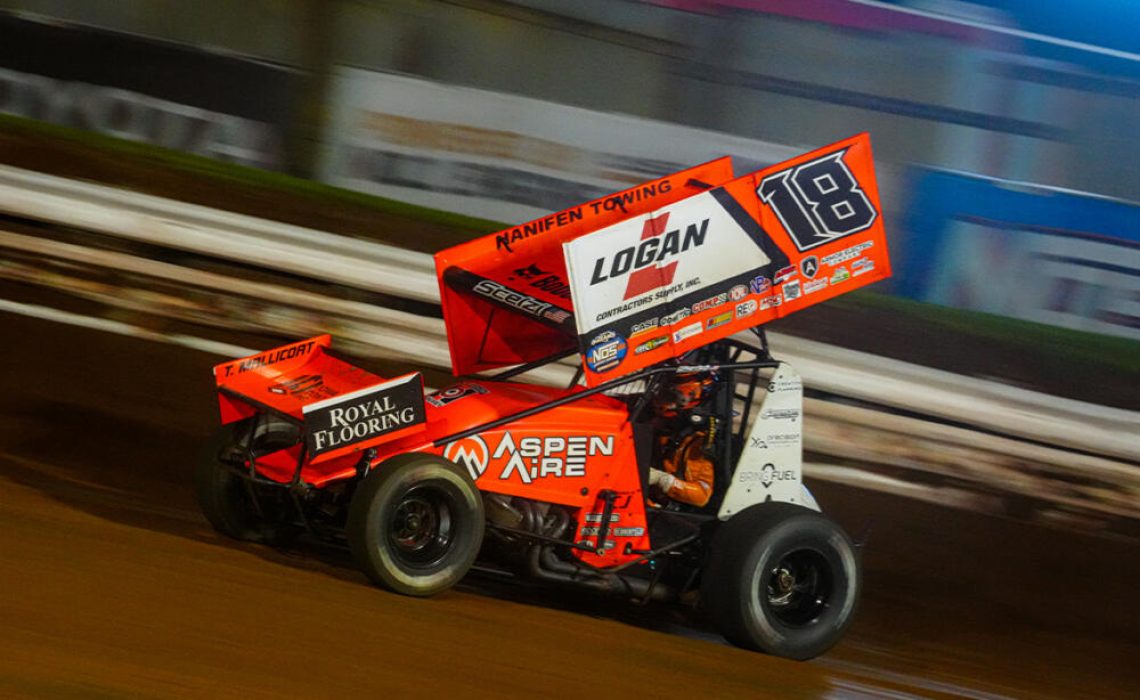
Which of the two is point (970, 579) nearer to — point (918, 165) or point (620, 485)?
point (620, 485)

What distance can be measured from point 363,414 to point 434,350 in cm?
348

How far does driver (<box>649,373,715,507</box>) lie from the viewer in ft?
18.7

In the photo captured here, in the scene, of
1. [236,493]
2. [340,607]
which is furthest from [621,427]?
[236,493]

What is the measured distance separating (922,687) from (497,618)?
1987 mm

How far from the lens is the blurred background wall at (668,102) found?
383 inches

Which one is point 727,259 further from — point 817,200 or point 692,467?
point 692,467

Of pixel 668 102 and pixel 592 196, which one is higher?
pixel 668 102

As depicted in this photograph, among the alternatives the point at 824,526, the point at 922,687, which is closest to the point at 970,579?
the point at 922,687

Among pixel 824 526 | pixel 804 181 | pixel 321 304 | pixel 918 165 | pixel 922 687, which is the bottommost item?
pixel 922 687

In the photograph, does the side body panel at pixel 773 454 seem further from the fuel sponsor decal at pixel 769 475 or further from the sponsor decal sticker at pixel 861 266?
the sponsor decal sticker at pixel 861 266

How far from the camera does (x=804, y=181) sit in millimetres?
5551

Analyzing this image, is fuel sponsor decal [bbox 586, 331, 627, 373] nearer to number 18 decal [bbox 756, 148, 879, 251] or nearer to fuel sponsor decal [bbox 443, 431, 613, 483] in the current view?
fuel sponsor decal [bbox 443, 431, 613, 483]

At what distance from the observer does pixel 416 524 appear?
5102 millimetres

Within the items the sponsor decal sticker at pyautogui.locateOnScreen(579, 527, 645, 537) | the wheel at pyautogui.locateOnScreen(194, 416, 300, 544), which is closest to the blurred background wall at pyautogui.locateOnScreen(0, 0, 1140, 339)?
the wheel at pyautogui.locateOnScreen(194, 416, 300, 544)
